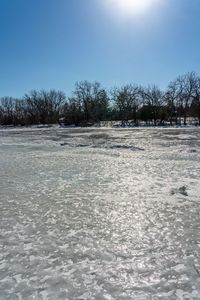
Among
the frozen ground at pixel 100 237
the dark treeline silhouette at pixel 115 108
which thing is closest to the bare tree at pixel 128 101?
the dark treeline silhouette at pixel 115 108

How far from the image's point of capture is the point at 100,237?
5.71m

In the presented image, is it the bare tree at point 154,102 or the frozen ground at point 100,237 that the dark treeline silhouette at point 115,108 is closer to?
the bare tree at point 154,102

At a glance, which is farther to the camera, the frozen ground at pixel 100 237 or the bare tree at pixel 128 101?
the bare tree at pixel 128 101

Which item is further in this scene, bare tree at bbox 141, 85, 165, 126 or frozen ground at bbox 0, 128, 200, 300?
bare tree at bbox 141, 85, 165, 126

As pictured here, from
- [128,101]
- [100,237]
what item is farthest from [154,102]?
[100,237]

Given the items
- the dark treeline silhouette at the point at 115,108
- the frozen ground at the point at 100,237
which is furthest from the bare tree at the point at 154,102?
the frozen ground at the point at 100,237

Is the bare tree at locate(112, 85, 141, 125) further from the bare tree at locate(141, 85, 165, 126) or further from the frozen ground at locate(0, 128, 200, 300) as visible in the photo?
the frozen ground at locate(0, 128, 200, 300)

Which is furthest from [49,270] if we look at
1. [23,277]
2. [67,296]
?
[67,296]

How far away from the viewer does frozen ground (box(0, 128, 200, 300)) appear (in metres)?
4.10

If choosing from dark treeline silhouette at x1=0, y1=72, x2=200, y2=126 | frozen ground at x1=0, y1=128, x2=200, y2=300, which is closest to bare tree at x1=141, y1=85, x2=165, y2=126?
dark treeline silhouette at x1=0, y1=72, x2=200, y2=126

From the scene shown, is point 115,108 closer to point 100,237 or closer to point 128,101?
point 128,101

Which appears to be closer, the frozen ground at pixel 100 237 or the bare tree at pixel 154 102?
the frozen ground at pixel 100 237

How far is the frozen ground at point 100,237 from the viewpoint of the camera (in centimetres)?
410

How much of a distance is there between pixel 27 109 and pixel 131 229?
4020 inches
